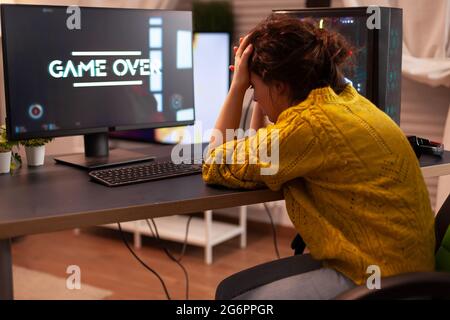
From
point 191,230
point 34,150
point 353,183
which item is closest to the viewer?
point 353,183

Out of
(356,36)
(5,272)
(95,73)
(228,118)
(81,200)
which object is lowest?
(5,272)

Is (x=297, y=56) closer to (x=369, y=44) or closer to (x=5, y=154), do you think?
(x=369, y=44)

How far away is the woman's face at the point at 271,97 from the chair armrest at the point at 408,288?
0.48 m

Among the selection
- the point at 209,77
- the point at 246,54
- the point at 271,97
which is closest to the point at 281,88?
the point at 271,97

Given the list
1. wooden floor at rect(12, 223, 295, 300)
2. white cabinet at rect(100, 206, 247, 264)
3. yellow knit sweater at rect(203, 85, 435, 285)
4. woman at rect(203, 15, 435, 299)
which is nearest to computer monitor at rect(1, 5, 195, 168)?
woman at rect(203, 15, 435, 299)

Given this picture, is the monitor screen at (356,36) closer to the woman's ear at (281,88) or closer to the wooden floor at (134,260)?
the woman's ear at (281,88)

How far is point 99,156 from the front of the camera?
1.93 metres

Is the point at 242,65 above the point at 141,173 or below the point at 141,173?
above

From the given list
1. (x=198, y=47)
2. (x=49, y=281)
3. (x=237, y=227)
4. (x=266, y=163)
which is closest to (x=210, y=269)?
(x=237, y=227)

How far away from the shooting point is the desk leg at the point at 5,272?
166 cm

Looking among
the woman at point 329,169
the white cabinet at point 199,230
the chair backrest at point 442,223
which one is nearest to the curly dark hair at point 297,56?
the woman at point 329,169

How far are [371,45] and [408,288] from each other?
102 cm

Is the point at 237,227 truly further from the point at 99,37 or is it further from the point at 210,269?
the point at 99,37

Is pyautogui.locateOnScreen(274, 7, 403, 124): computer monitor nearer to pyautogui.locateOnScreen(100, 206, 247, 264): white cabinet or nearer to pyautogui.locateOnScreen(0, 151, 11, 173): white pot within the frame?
pyautogui.locateOnScreen(0, 151, 11, 173): white pot
